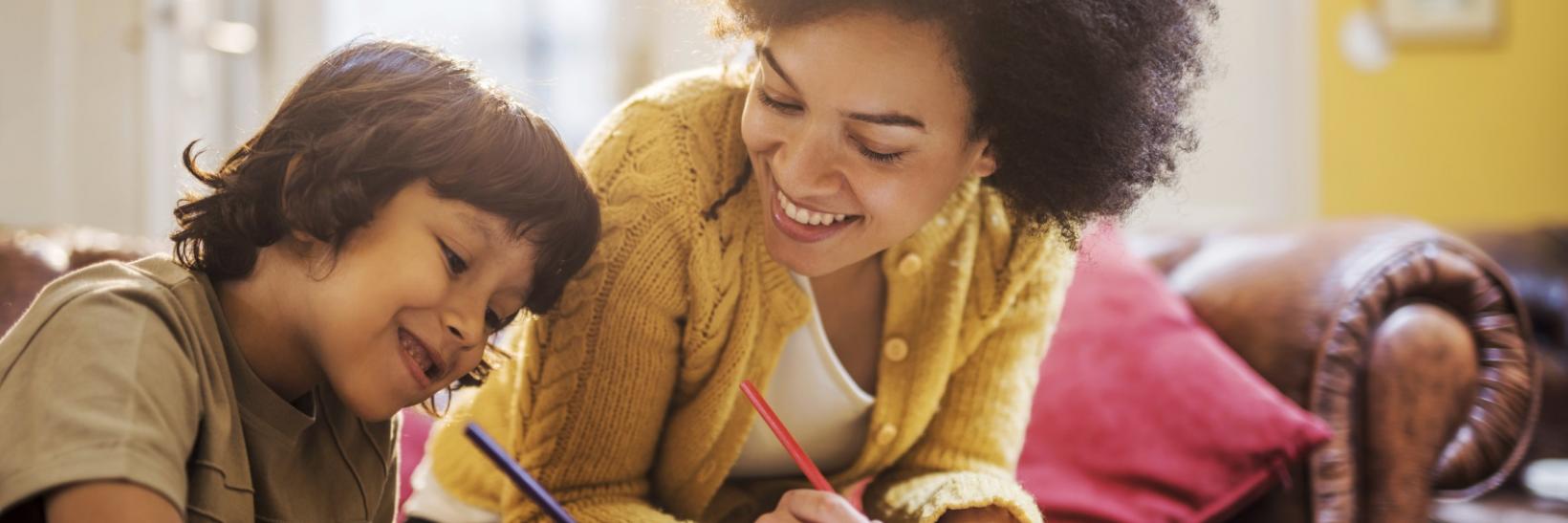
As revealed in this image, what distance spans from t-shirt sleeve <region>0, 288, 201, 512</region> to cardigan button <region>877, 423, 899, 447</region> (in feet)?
2.12

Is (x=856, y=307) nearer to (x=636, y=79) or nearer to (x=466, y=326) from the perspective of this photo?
(x=466, y=326)

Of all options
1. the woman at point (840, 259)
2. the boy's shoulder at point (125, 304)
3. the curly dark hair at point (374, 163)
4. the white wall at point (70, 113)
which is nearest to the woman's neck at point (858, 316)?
the woman at point (840, 259)

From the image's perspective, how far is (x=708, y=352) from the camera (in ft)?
3.82

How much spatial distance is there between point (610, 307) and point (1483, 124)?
2759 millimetres

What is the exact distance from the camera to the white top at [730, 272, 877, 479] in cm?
125

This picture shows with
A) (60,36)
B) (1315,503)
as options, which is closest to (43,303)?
(1315,503)

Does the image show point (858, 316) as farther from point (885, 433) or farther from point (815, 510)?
point (815, 510)

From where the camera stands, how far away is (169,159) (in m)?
2.26

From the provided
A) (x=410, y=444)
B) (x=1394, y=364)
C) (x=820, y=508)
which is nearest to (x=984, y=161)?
(x=820, y=508)

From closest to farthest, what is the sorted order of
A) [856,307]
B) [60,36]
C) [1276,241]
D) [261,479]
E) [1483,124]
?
1. [261,479]
2. [856,307]
3. [1276,241]
4. [60,36]
5. [1483,124]

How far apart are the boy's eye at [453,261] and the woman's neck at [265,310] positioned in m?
0.10

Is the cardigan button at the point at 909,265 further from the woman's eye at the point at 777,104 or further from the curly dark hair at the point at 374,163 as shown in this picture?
the curly dark hair at the point at 374,163

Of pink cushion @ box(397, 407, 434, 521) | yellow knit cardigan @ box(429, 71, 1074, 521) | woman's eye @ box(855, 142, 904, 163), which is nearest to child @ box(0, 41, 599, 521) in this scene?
yellow knit cardigan @ box(429, 71, 1074, 521)

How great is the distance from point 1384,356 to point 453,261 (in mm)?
1127
